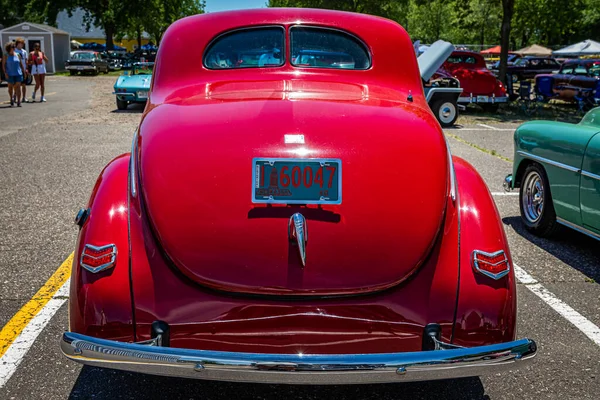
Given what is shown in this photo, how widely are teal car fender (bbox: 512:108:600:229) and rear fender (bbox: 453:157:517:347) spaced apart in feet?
7.18

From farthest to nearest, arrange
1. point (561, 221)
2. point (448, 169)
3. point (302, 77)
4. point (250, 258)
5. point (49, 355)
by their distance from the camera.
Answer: point (561, 221)
point (302, 77)
point (49, 355)
point (448, 169)
point (250, 258)

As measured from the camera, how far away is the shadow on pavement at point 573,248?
4871 mm

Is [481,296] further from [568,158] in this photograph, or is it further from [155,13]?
[155,13]

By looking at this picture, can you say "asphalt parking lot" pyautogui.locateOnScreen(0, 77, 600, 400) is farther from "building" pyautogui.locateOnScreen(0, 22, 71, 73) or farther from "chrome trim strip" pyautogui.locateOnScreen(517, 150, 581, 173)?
"building" pyautogui.locateOnScreen(0, 22, 71, 73)

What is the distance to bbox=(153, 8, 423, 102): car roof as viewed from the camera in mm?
3607

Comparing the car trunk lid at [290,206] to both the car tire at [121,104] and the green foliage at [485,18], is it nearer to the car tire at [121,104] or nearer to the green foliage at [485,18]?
the car tire at [121,104]

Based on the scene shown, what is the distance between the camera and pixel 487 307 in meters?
2.54

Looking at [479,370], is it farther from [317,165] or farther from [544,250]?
[544,250]

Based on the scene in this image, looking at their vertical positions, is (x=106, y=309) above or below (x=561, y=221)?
above

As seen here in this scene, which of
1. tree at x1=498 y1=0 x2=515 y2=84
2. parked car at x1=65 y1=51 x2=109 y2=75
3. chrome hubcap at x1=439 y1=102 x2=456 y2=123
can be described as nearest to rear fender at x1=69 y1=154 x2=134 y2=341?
chrome hubcap at x1=439 y1=102 x2=456 y2=123

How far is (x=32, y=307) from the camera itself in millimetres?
3936

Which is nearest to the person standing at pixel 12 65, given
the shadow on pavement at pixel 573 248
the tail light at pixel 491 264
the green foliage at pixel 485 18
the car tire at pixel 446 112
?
the car tire at pixel 446 112

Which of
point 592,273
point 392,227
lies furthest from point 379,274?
point 592,273

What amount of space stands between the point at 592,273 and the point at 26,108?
52.0ft
